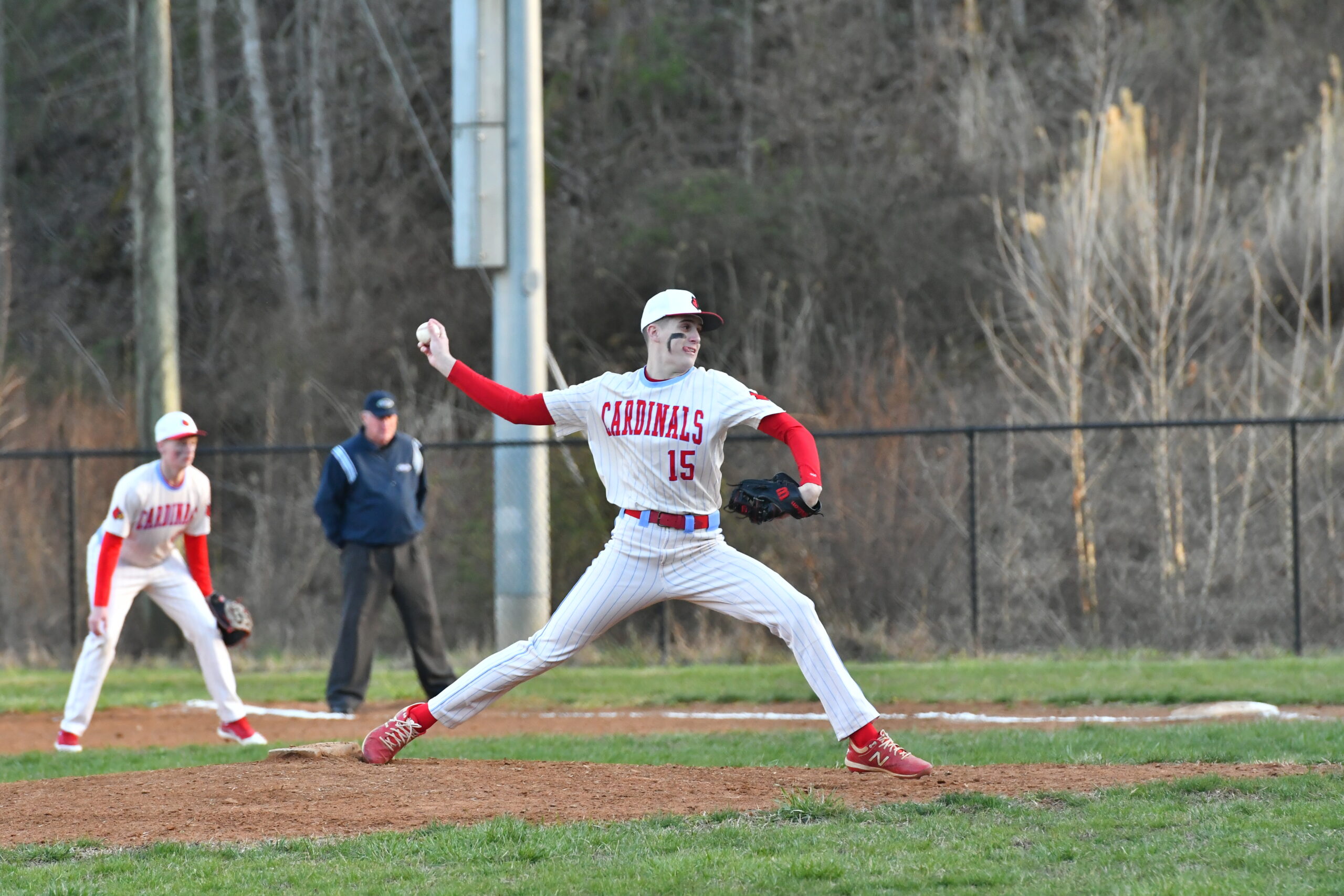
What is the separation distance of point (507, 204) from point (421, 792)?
→ 8503 mm

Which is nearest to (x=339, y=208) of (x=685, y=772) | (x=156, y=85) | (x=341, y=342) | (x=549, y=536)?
(x=341, y=342)

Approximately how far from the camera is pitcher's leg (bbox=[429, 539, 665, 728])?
6.30 meters

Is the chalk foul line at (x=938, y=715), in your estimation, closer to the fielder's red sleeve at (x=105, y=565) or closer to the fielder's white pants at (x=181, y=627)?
the fielder's white pants at (x=181, y=627)

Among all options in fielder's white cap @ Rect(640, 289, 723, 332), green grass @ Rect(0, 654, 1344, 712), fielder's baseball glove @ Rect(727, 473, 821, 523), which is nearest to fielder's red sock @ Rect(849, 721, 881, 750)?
fielder's baseball glove @ Rect(727, 473, 821, 523)

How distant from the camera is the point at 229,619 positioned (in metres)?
9.41

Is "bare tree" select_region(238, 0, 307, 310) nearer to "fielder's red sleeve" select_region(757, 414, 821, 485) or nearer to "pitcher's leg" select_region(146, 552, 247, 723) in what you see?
"pitcher's leg" select_region(146, 552, 247, 723)

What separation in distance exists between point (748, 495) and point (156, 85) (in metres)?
11.0

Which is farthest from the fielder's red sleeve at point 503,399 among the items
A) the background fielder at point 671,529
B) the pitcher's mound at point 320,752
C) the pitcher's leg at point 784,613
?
the pitcher's mound at point 320,752

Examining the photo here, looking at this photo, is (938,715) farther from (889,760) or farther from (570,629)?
(570,629)

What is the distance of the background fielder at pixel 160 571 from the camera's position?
904 cm

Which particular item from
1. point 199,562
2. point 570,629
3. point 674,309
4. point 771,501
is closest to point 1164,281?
point 199,562

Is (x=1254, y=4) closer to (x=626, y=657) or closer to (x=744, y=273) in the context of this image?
(x=744, y=273)

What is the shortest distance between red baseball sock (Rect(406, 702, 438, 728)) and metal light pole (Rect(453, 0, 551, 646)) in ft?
23.2

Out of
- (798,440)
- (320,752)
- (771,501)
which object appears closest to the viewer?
(771,501)
